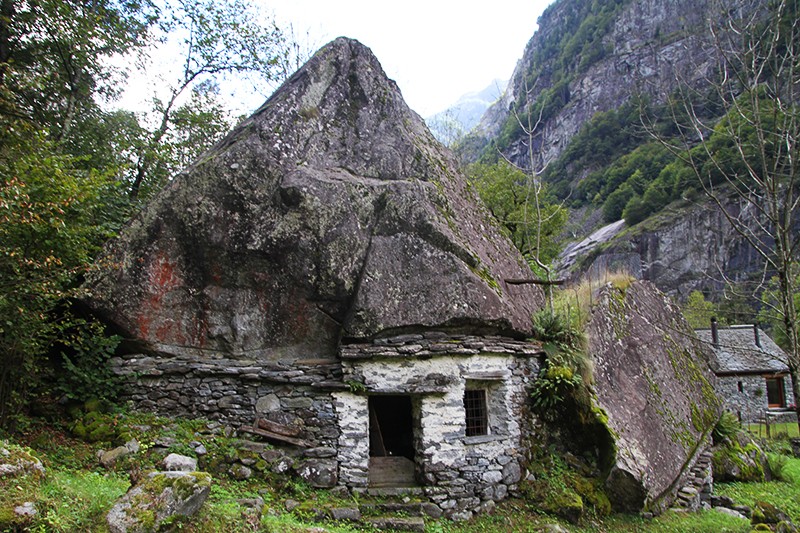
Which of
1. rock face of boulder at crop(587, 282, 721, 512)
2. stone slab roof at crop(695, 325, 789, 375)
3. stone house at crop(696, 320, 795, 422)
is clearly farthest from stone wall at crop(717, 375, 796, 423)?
rock face of boulder at crop(587, 282, 721, 512)

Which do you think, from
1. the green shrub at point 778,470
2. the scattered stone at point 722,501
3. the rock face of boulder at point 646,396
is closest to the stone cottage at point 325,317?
the rock face of boulder at point 646,396

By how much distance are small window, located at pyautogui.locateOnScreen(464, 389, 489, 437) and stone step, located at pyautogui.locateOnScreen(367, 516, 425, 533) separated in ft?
7.63

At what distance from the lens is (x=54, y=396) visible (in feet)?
28.9

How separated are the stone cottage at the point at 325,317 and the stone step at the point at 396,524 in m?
0.85

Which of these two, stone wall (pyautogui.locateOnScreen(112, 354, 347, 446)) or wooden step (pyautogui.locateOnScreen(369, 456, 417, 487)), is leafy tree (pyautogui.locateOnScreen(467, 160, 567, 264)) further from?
stone wall (pyautogui.locateOnScreen(112, 354, 347, 446))

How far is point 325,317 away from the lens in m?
9.73

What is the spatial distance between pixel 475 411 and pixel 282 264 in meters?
4.98

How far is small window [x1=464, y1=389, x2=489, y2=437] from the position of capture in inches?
384

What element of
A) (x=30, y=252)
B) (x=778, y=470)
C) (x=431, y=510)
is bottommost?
(x=778, y=470)

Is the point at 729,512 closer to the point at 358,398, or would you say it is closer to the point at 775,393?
the point at 358,398

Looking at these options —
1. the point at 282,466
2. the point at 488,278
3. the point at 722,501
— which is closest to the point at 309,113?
the point at 488,278

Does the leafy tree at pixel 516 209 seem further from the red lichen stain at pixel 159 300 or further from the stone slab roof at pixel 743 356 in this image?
the red lichen stain at pixel 159 300

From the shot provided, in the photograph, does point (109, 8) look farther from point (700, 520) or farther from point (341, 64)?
point (700, 520)

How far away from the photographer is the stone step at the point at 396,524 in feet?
25.7
